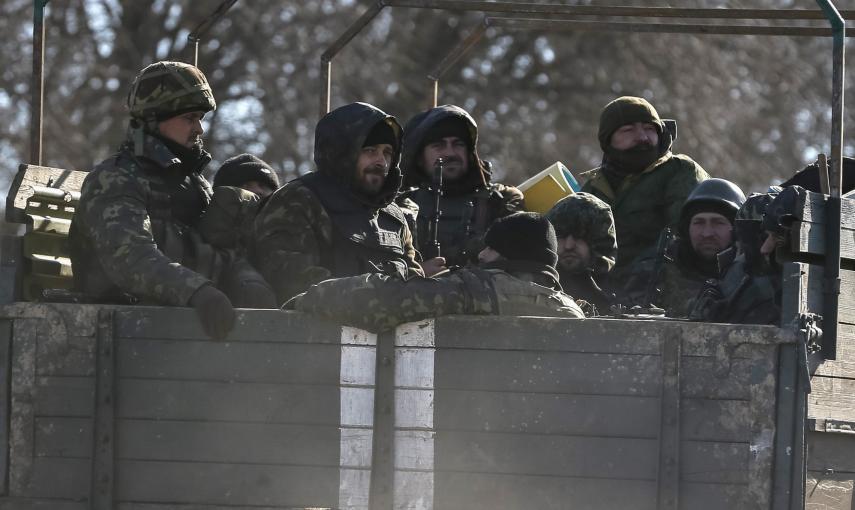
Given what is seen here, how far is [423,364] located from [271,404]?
49 cm

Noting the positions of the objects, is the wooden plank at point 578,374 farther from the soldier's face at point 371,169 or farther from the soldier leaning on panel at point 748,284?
the soldier's face at point 371,169

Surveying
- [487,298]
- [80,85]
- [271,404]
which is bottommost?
[271,404]

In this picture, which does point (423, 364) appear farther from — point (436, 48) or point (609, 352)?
point (436, 48)

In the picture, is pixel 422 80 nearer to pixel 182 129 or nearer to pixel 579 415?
pixel 182 129

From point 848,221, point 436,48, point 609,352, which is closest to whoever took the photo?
point 609,352

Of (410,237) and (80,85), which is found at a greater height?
(80,85)

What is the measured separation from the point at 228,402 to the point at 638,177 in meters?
3.48

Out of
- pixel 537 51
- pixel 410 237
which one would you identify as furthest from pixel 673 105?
pixel 410 237

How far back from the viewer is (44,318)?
5504mm

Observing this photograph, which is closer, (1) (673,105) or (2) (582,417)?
(2) (582,417)

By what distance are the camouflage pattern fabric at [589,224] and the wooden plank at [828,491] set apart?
1.78 m

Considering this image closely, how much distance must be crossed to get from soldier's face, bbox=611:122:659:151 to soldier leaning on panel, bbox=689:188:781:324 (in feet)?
5.07

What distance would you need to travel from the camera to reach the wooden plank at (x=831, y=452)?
5.82 meters

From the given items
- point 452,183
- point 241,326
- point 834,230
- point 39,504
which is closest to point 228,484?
point 241,326
